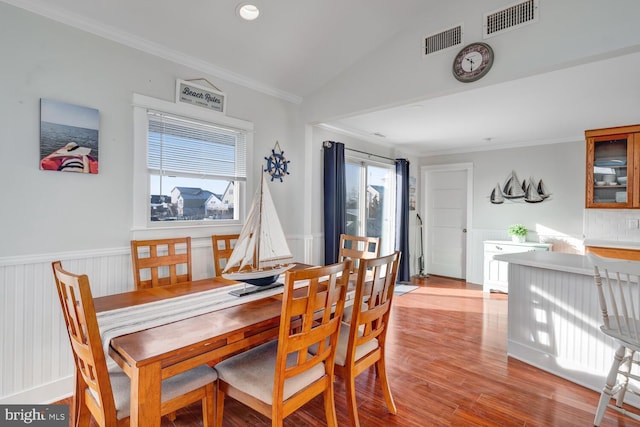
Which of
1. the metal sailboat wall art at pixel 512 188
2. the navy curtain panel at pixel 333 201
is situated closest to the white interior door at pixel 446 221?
the metal sailboat wall art at pixel 512 188

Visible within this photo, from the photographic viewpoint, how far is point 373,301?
1.86 meters

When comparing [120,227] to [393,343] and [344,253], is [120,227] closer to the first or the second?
[344,253]

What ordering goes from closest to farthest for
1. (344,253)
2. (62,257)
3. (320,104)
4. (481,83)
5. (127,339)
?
1. (127,339)
2. (62,257)
3. (481,83)
4. (344,253)
5. (320,104)


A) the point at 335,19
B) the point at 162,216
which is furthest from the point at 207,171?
the point at 335,19

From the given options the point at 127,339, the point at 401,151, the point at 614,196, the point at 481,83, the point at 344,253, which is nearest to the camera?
the point at 127,339

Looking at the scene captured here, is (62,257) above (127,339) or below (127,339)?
above

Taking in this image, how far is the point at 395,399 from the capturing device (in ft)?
7.22

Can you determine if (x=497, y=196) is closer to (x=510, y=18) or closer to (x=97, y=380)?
(x=510, y=18)

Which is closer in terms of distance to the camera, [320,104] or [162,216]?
[162,216]

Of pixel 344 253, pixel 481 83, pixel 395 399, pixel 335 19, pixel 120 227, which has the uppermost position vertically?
pixel 335 19

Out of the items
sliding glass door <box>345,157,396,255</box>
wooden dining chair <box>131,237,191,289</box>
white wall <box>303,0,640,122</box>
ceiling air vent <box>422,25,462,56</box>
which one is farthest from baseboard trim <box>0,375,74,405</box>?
ceiling air vent <box>422,25,462,56</box>

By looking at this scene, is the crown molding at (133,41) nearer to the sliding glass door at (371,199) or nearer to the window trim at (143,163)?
the window trim at (143,163)

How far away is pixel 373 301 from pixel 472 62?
1.91 meters

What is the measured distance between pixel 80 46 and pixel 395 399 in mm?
3280
